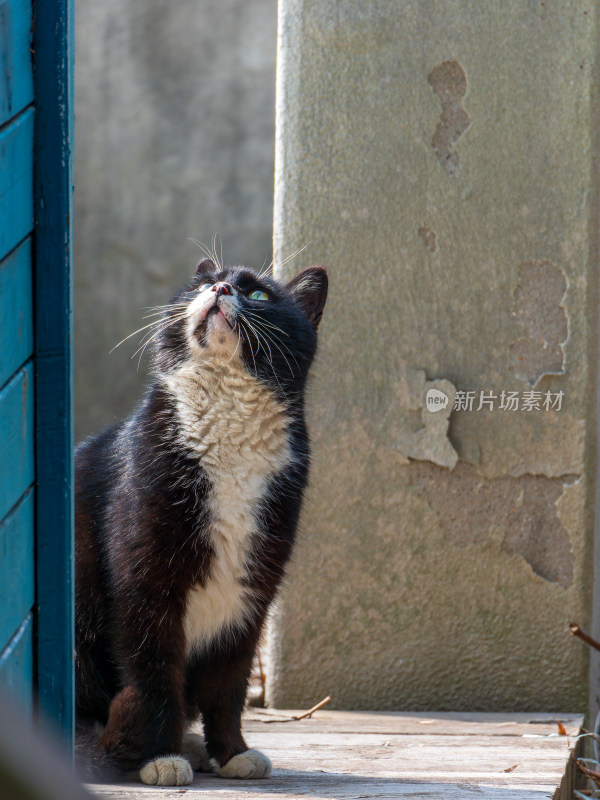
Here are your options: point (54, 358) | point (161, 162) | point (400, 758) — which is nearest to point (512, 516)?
point (400, 758)

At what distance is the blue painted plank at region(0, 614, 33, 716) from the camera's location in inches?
57.6

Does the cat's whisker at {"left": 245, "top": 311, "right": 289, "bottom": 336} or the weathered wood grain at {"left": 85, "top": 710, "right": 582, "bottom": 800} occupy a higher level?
the cat's whisker at {"left": 245, "top": 311, "right": 289, "bottom": 336}

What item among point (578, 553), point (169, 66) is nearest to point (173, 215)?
point (169, 66)

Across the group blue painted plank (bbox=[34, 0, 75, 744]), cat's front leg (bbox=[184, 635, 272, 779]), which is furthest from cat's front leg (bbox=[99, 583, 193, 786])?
blue painted plank (bbox=[34, 0, 75, 744])

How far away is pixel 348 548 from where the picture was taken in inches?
123

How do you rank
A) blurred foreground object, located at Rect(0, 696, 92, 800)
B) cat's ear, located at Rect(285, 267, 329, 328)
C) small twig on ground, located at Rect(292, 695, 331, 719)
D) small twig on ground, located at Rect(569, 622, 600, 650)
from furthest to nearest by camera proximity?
small twig on ground, located at Rect(292, 695, 331, 719) → small twig on ground, located at Rect(569, 622, 600, 650) → cat's ear, located at Rect(285, 267, 329, 328) → blurred foreground object, located at Rect(0, 696, 92, 800)

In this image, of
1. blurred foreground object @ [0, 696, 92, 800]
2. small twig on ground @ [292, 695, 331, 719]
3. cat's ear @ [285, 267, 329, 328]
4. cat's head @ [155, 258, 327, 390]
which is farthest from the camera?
small twig on ground @ [292, 695, 331, 719]

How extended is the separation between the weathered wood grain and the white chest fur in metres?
0.36

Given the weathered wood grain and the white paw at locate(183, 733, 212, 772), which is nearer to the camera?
the weathered wood grain

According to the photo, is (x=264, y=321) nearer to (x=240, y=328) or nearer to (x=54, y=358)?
(x=240, y=328)

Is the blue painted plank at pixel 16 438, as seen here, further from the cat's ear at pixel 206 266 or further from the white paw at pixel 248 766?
the cat's ear at pixel 206 266

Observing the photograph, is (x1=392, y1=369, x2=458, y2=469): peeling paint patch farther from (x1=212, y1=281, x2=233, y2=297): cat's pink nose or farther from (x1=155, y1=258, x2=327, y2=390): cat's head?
(x1=212, y1=281, x2=233, y2=297): cat's pink nose

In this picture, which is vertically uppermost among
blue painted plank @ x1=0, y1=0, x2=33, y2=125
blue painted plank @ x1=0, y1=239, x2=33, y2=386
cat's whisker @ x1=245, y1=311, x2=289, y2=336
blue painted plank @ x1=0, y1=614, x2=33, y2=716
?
blue painted plank @ x1=0, y1=0, x2=33, y2=125

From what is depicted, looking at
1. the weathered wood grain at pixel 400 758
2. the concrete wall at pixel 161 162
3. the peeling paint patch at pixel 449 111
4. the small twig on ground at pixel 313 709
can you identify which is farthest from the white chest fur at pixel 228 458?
the concrete wall at pixel 161 162
